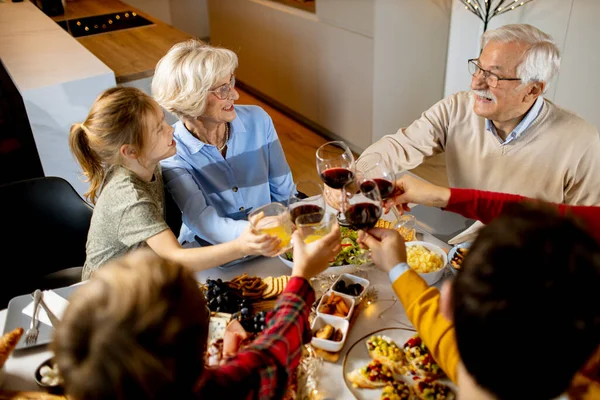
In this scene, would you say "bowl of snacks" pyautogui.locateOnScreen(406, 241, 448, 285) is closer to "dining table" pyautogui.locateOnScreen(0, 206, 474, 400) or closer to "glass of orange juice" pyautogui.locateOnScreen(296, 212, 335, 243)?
"dining table" pyautogui.locateOnScreen(0, 206, 474, 400)

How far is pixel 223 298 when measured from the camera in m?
1.46

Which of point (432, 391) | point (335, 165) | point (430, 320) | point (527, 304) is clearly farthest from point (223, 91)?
point (527, 304)

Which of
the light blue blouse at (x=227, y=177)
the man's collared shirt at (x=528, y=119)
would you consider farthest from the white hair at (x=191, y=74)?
the man's collared shirt at (x=528, y=119)

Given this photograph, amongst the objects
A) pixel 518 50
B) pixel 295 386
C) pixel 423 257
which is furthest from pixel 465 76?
pixel 295 386

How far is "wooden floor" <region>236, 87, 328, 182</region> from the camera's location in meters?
4.04

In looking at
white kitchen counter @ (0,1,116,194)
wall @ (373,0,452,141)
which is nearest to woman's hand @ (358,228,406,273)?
white kitchen counter @ (0,1,116,194)

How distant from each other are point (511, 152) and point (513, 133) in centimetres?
8

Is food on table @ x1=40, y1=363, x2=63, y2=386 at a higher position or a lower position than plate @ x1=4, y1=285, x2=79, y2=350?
higher

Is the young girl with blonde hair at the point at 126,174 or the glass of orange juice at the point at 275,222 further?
the young girl with blonde hair at the point at 126,174

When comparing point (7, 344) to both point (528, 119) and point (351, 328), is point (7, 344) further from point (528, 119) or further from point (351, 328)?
point (528, 119)

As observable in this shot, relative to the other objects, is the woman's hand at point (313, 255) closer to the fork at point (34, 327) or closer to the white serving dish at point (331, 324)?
the white serving dish at point (331, 324)

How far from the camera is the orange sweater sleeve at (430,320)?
3.93 feet

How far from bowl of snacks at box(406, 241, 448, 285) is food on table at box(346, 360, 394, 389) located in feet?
1.11

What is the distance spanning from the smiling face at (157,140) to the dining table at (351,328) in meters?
0.41
